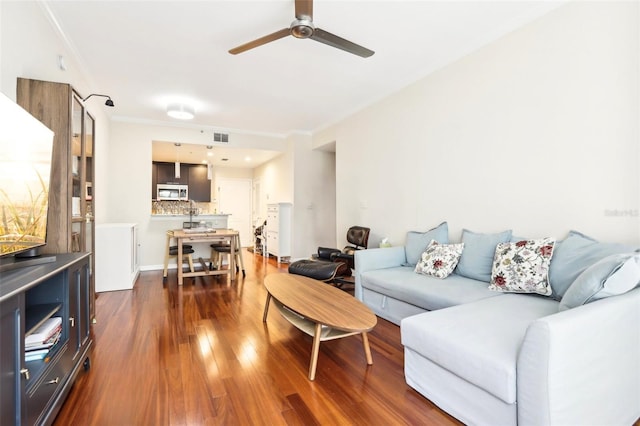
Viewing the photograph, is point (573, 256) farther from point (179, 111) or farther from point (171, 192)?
point (171, 192)

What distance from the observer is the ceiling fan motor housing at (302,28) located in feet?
7.16

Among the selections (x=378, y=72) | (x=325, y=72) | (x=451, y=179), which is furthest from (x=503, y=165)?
(x=325, y=72)

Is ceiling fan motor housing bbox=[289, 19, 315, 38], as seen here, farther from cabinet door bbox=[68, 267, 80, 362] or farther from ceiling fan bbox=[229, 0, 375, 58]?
cabinet door bbox=[68, 267, 80, 362]

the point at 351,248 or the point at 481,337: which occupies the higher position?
the point at 351,248

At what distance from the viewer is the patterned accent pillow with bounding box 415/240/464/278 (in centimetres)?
276

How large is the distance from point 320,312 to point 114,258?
11.4ft

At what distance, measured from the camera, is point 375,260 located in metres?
3.25

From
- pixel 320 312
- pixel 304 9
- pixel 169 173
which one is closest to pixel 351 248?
pixel 320 312

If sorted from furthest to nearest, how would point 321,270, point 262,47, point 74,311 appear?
point 321,270 → point 262,47 → point 74,311

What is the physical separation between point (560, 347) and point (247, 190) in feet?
27.7

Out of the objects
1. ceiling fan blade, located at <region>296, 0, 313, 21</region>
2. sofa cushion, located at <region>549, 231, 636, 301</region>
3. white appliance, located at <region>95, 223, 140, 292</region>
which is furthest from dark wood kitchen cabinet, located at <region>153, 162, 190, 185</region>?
sofa cushion, located at <region>549, 231, 636, 301</region>

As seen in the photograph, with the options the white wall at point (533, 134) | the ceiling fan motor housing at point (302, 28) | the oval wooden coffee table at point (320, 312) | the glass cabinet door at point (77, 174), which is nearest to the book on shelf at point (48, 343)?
the glass cabinet door at point (77, 174)

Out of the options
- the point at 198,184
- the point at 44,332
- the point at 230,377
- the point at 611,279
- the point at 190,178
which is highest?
the point at 190,178

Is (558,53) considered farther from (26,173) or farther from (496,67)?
(26,173)
